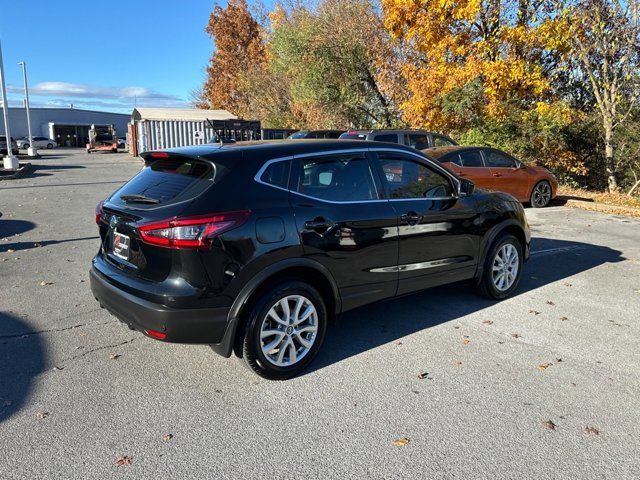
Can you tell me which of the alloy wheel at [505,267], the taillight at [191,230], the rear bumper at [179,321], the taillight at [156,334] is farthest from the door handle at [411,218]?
the taillight at [156,334]

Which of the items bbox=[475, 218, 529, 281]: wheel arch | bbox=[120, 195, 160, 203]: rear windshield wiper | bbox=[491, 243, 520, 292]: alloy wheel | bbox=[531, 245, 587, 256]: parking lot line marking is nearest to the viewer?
bbox=[120, 195, 160, 203]: rear windshield wiper

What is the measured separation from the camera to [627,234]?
31.4 ft

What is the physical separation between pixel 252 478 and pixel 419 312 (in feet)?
9.44

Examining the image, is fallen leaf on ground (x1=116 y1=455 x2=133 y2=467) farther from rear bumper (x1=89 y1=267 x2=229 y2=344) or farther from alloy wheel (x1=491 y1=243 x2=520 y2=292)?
alloy wheel (x1=491 y1=243 x2=520 y2=292)

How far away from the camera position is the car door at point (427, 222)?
A: 4.41 meters

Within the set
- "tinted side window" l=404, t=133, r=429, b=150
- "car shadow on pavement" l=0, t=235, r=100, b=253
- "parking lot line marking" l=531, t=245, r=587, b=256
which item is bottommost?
"car shadow on pavement" l=0, t=235, r=100, b=253

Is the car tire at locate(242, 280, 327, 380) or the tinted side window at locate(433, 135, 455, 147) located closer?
the car tire at locate(242, 280, 327, 380)

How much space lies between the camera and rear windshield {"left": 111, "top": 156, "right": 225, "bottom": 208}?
3.47 meters

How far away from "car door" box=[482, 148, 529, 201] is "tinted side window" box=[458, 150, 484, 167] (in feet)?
Result: 0.58

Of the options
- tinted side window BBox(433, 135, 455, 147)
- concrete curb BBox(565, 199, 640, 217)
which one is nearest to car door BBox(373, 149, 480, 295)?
tinted side window BBox(433, 135, 455, 147)

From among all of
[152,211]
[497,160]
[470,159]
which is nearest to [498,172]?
[497,160]

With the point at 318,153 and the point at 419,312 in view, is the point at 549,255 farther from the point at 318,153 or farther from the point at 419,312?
the point at 318,153

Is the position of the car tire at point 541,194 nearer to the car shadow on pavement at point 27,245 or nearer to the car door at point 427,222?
the car door at point 427,222

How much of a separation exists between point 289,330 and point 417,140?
989 cm
